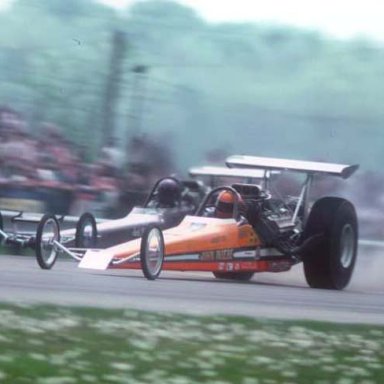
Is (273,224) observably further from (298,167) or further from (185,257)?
(185,257)

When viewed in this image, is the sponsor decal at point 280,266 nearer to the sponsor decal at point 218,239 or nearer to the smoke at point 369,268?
the sponsor decal at point 218,239

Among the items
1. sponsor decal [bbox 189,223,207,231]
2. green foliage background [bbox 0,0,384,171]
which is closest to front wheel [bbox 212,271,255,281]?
sponsor decal [bbox 189,223,207,231]

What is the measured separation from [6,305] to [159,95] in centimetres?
1339

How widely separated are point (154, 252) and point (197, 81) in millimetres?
8245

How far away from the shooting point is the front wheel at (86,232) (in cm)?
1969

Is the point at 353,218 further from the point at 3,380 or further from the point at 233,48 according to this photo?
the point at 3,380

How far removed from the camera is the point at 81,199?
25.6 m

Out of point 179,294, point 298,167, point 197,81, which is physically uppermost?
point 197,81

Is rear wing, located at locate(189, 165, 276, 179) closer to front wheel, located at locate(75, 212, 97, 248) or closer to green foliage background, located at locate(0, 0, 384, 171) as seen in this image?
green foliage background, located at locate(0, 0, 384, 171)

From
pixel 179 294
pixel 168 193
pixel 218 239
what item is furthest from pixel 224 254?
pixel 179 294

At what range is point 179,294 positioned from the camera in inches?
623

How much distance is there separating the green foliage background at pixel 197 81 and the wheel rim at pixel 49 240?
6022 mm

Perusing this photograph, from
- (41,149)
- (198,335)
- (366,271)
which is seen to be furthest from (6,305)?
(41,149)

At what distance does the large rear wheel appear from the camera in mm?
20016
